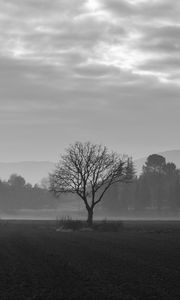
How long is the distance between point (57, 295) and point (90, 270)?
21.0 ft

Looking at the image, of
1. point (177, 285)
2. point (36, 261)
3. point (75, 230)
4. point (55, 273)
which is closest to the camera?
point (177, 285)

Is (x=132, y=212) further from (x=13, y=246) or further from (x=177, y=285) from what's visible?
(x=177, y=285)

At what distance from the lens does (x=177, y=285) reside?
23297mm

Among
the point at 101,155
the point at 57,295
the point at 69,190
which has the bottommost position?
the point at 57,295

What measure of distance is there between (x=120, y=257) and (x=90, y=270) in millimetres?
6403

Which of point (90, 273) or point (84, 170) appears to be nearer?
point (90, 273)

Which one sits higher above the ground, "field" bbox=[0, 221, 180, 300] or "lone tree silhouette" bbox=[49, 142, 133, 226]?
"lone tree silhouette" bbox=[49, 142, 133, 226]

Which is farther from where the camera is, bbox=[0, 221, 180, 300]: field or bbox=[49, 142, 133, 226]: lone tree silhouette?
bbox=[49, 142, 133, 226]: lone tree silhouette

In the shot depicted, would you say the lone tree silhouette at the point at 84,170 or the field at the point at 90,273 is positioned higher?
the lone tree silhouette at the point at 84,170

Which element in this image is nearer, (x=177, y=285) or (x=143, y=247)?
(x=177, y=285)

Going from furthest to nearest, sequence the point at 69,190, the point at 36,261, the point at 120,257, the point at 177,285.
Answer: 1. the point at 69,190
2. the point at 120,257
3. the point at 36,261
4. the point at 177,285

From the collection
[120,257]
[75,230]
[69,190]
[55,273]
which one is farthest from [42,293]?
[69,190]

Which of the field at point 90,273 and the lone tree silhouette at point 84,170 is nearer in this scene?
the field at point 90,273

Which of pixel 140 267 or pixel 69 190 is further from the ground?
pixel 69 190
